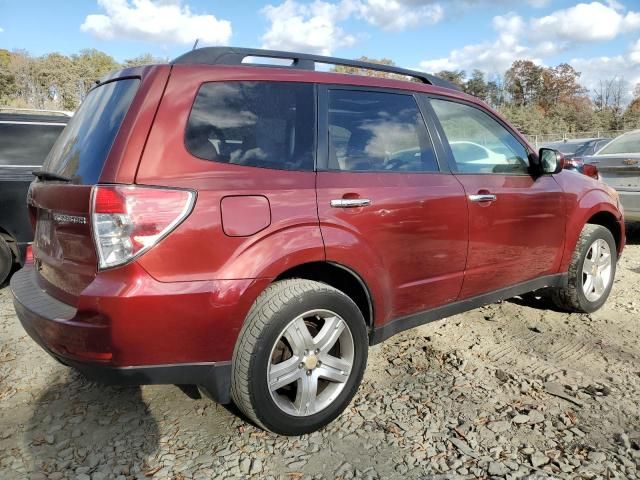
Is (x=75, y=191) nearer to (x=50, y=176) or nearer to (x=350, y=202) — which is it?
(x=50, y=176)

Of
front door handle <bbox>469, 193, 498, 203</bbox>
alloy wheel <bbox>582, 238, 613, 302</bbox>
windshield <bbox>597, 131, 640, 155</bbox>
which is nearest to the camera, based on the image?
front door handle <bbox>469, 193, 498, 203</bbox>

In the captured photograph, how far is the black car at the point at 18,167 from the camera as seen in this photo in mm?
4965

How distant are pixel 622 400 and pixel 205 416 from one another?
2325 mm

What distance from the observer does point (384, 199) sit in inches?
111

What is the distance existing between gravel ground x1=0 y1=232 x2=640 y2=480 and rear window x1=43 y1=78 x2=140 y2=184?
4.33ft

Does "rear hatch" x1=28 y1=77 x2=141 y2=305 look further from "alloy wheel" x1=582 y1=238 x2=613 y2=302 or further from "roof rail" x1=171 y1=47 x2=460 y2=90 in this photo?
"alloy wheel" x1=582 y1=238 x2=613 y2=302

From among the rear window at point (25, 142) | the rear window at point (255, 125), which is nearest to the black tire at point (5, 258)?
the rear window at point (25, 142)

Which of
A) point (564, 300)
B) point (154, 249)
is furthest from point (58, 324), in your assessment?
point (564, 300)

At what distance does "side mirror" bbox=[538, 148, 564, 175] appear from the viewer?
3.78 metres

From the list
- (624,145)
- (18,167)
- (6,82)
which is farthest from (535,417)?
(6,82)

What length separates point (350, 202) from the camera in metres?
2.67

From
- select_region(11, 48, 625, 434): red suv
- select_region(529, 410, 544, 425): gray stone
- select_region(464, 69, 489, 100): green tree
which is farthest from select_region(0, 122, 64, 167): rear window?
select_region(464, 69, 489, 100): green tree

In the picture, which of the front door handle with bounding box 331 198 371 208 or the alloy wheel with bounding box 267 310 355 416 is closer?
the alloy wheel with bounding box 267 310 355 416

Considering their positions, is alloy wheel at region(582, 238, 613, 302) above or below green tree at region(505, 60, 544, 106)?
below
